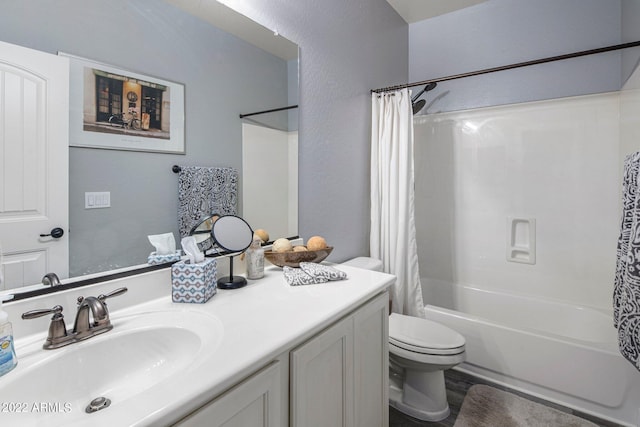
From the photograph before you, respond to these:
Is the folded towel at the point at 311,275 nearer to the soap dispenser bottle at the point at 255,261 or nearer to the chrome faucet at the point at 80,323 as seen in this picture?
the soap dispenser bottle at the point at 255,261

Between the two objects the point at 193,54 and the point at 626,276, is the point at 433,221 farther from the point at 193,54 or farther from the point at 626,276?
the point at 193,54

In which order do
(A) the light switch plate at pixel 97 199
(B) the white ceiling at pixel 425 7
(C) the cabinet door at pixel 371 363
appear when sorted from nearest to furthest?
(A) the light switch plate at pixel 97 199
(C) the cabinet door at pixel 371 363
(B) the white ceiling at pixel 425 7

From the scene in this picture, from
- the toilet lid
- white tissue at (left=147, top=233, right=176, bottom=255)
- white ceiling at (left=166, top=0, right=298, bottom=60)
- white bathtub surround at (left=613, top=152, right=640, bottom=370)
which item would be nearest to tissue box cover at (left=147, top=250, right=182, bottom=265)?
white tissue at (left=147, top=233, right=176, bottom=255)

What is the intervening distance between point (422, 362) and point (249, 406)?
3.74ft

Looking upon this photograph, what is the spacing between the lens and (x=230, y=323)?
0.91 meters

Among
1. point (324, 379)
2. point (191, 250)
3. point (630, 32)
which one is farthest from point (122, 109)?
point (630, 32)

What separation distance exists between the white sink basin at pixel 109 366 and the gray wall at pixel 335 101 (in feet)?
3.19

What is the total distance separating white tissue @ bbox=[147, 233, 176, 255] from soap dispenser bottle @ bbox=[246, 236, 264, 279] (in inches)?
11.7

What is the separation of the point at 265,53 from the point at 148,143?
0.77 meters

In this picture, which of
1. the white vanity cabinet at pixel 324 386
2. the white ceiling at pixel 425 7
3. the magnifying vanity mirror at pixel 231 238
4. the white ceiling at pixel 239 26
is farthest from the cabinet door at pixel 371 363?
the white ceiling at pixel 425 7

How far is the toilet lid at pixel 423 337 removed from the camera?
5.33 feet

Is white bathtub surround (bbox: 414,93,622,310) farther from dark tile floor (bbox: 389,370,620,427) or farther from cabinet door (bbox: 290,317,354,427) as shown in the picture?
cabinet door (bbox: 290,317,354,427)

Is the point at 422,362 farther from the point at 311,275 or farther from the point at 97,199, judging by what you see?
the point at 97,199

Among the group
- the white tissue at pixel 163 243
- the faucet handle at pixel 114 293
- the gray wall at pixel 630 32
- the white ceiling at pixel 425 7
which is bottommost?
the faucet handle at pixel 114 293
